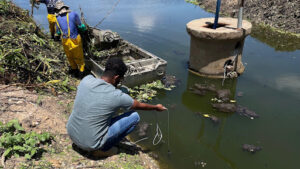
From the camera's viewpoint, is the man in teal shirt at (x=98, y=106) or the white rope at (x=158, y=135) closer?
the man in teal shirt at (x=98, y=106)

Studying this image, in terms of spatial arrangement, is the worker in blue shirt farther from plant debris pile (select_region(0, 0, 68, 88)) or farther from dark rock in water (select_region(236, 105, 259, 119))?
dark rock in water (select_region(236, 105, 259, 119))

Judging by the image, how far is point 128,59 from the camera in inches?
287

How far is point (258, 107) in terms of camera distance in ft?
17.3

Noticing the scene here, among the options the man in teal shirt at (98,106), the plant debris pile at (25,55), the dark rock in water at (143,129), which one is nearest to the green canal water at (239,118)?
the dark rock in water at (143,129)

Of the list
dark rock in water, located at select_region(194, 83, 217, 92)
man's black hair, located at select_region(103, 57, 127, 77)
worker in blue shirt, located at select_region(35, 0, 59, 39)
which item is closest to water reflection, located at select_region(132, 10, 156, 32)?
worker in blue shirt, located at select_region(35, 0, 59, 39)

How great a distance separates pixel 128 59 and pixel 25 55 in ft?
10.3

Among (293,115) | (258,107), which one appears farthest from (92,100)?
(293,115)

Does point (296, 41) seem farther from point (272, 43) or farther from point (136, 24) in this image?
point (136, 24)

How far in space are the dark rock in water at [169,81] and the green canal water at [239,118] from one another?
163mm

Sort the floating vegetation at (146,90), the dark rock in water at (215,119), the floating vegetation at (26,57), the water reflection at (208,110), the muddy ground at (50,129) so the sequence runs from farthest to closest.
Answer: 1. the floating vegetation at (146,90)
2. the dark rock in water at (215,119)
3. the floating vegetation at (26,57)
4. the water reflection at (208,110)
5. the muddy ground at (50,129)

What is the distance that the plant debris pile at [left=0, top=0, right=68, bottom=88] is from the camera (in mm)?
4473

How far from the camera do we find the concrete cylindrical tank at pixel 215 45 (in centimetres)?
592

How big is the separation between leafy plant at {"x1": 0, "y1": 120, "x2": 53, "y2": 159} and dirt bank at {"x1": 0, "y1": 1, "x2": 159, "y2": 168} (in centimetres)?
8

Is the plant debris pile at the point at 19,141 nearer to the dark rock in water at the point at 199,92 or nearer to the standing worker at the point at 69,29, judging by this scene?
the standing worker at the point at 69,29
